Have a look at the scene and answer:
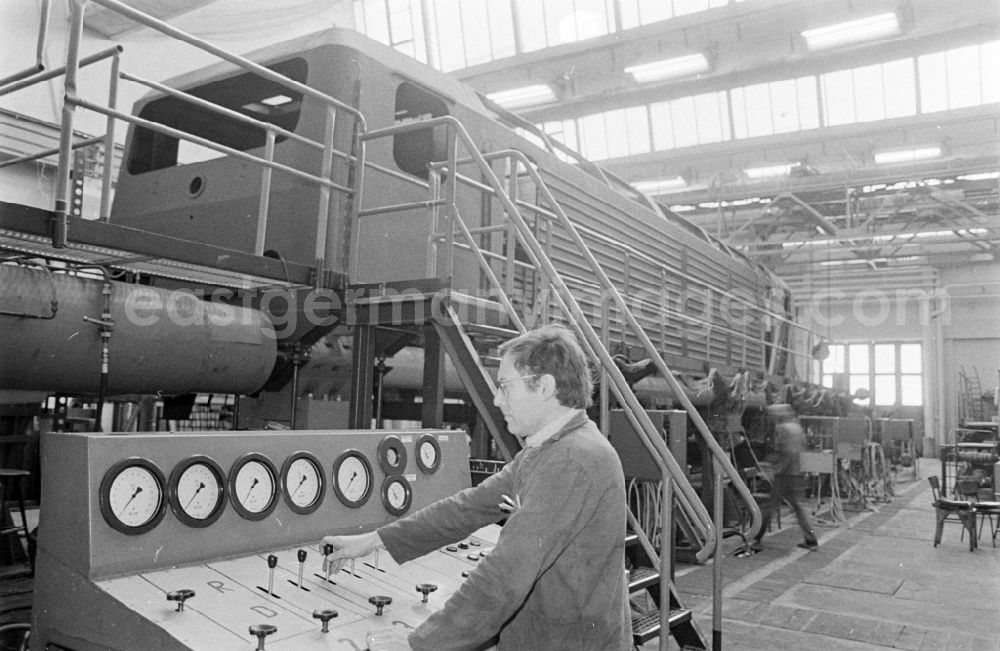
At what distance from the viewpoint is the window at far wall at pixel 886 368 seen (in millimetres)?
22672

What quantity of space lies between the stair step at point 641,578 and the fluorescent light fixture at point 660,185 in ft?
38.4

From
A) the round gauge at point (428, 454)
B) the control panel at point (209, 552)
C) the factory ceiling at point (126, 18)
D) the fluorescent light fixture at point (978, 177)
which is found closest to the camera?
the control panel at point (209, 552)

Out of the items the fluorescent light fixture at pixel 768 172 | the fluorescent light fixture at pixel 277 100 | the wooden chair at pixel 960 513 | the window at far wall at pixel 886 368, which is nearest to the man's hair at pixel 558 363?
the fluorescent light fixture at pixel 277 100

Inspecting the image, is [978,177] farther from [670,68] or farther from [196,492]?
[196,492]

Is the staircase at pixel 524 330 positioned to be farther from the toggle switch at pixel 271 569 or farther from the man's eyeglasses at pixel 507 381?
the toggle switch at pixel 271 569

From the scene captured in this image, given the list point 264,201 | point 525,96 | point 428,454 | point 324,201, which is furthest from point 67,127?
point 525,96

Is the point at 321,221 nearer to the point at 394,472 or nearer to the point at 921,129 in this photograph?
the point at 394,472

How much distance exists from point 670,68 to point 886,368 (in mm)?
15893

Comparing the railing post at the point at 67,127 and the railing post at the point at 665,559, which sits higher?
the railing post at the point at 67,127

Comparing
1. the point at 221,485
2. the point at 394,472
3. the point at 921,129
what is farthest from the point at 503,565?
the point at 921,129

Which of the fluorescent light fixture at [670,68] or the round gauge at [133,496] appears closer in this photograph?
the round gauge at [133,496]

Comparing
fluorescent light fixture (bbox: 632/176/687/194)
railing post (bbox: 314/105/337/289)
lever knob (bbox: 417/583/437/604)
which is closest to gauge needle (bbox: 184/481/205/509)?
lever knob (bbox: 417/583/437/604)

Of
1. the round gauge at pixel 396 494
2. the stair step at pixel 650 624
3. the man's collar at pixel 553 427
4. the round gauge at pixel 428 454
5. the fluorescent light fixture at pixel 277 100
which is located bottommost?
the stair step at pixel 650 624

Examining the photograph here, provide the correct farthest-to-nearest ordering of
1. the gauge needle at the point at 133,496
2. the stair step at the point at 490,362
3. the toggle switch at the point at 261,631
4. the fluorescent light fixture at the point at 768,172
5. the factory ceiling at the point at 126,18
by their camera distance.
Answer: the fluorescent light fixture at the point at 768,172 < the factory ceiling at the point at 126,18 < the stair step at the point at 490,362 < the gauge needle at the point at 133,496 < the toggle switch at the point at 261,631
